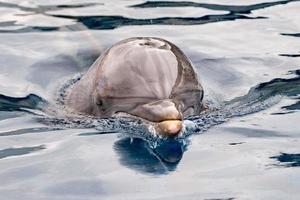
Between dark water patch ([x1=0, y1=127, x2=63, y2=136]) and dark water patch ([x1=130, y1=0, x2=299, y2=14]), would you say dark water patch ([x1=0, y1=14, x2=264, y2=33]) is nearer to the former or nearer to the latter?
dark water patch ([x1=130, y1=0, x2=299, y2=14])

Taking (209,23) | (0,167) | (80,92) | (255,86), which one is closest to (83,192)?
(0,167)

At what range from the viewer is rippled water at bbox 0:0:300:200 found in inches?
252

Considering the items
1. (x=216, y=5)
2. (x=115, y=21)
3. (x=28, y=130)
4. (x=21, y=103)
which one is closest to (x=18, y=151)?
(x=28, y=130)

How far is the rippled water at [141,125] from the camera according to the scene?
6.40 metres

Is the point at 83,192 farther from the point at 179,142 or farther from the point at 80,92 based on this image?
the point at 80,92

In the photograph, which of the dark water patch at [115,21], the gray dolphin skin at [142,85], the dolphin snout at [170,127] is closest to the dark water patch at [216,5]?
the dark water patch at [115,21]

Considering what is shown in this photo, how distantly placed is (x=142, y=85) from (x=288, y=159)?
116 centimetres

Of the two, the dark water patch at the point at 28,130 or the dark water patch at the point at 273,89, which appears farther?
the dark water patch at the point at 273,89

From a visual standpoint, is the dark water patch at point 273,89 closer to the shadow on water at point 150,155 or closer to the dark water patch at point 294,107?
the dark water patch at point 294,107

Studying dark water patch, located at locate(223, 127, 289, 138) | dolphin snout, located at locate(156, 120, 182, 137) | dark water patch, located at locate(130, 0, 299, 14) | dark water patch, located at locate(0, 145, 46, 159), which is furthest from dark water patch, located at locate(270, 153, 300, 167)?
dark water patch, located at locate(130, 0, 299, 14)

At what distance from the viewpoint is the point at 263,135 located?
7.43 meters

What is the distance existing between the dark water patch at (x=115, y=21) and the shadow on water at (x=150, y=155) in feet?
12.5

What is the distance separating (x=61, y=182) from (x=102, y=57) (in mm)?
1644

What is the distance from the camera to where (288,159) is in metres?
6.89
